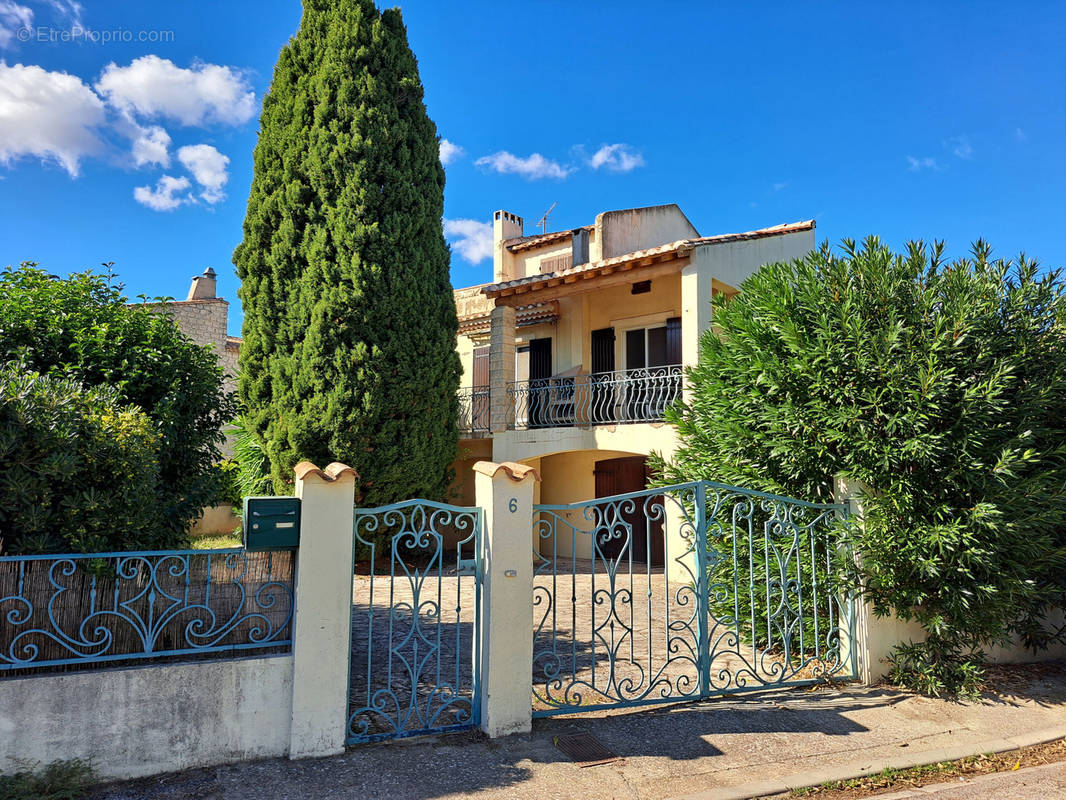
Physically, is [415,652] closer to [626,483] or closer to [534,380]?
[534,380]

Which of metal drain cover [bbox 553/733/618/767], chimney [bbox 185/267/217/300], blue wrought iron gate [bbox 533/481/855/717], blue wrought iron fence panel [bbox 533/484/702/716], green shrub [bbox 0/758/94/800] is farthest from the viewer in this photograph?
chimney [bbox 185/267/217/300]

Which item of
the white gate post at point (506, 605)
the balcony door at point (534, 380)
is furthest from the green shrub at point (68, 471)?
the balcony door at point (534, 380)

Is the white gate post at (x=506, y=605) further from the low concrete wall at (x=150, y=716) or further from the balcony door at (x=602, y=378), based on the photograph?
the balcony door at (x=602, y=378)

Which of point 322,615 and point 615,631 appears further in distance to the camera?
point 615,631

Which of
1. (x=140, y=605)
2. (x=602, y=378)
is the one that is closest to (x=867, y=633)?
(x=140, y=605)

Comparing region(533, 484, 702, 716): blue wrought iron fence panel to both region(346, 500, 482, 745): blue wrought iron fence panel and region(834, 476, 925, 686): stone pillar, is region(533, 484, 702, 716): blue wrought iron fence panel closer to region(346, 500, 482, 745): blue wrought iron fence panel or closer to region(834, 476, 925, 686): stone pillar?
region(346, 500, 482, 745): blue wrought iron fence panel

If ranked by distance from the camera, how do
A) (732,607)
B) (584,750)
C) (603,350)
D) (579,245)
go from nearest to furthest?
(584,750)
(732,607)
(603,350)
(579,245)

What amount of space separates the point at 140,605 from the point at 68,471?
901 millimetres

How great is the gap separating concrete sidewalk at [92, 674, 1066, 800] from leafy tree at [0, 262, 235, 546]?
91.6 inches

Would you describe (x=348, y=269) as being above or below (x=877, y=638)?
above

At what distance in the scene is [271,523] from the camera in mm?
4145

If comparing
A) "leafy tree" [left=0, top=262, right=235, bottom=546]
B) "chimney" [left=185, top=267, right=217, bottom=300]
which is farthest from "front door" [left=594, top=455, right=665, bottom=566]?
"chimney" [left=185, top=267, right=217, bottom=300]

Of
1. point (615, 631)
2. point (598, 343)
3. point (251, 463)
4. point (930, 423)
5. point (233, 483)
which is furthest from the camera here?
point (598, 343)

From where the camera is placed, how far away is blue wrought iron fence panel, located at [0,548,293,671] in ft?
12.4
